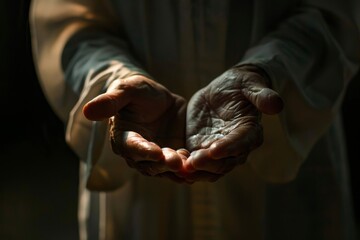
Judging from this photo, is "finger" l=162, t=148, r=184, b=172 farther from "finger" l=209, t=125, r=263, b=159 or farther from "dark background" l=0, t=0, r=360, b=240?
"dark background" l=0, t=0, r=360, b=240

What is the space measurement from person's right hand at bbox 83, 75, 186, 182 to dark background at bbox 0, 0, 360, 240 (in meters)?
0.22

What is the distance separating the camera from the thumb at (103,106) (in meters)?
0.61

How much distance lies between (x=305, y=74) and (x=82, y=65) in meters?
0.26

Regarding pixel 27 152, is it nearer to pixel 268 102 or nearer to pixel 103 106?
pixel 103 106

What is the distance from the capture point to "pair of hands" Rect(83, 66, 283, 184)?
1.92ft

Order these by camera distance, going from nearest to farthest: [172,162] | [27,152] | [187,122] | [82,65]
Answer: [172,162]
[187,122]
[82,65]
[27,152]

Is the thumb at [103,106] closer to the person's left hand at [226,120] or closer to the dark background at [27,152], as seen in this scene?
the person's left hand at [226,120]

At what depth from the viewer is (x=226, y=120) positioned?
0.64 meters

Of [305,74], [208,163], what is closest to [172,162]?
[208,163]

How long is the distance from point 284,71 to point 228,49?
90 millimetres

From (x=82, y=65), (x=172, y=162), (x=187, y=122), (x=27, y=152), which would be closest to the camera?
(x=172, y=162)

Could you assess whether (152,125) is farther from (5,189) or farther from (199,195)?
(5,189)

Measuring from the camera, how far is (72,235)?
37.0 inches

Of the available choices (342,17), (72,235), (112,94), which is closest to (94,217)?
(72,235)
